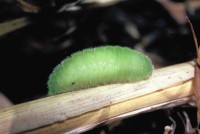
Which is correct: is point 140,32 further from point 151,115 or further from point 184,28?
point 151,115

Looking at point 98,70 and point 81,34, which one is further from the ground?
point 98,70

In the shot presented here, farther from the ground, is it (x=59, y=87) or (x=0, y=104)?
(x=59, y=87)

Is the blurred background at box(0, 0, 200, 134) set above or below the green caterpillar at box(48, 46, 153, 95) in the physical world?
below

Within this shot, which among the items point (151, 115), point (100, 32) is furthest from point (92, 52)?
point (100, 32)

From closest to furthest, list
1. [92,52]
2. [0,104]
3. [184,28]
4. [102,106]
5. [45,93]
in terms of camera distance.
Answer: [102,106]
[92,52]
[0,104]
[45,93]
[184,28]

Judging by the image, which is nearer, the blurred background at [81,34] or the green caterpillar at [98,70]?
the green caterpillar at [98,70]
